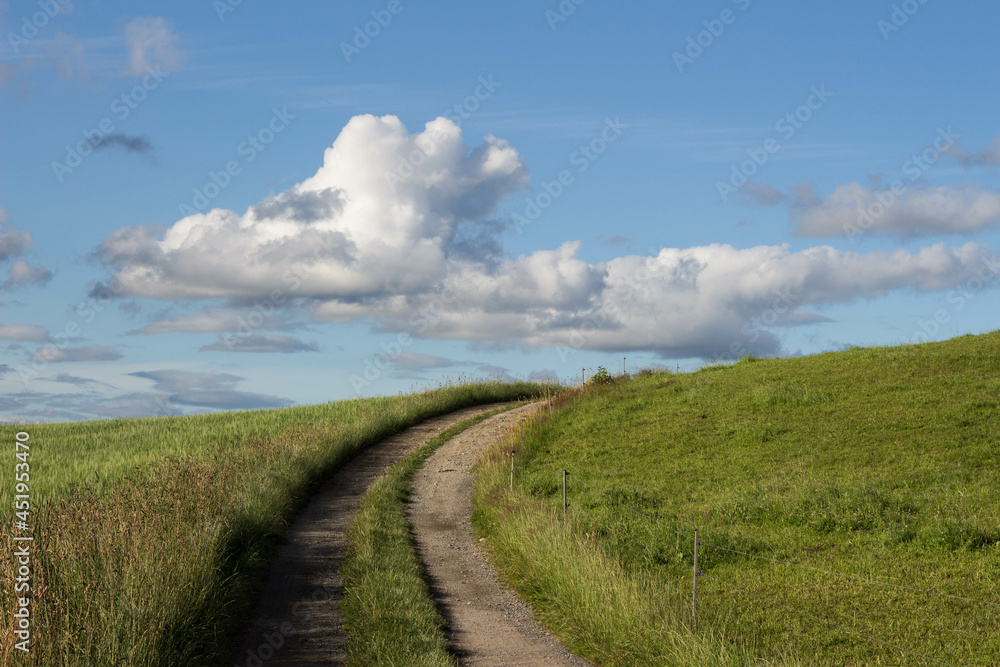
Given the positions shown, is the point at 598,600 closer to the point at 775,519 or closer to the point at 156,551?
the point at 156,551

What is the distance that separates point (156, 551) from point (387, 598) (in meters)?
3.37

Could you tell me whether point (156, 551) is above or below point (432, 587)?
above

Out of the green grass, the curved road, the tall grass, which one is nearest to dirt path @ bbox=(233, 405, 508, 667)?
the curved road

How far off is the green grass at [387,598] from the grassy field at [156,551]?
1.67 m

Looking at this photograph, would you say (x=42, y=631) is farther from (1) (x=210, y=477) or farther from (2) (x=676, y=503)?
(2) (x=676, y=503)

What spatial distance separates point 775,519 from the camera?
15578mm

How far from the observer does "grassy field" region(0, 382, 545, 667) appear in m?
8.20

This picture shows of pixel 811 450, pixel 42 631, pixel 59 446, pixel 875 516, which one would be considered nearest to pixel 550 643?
pixel 42 631

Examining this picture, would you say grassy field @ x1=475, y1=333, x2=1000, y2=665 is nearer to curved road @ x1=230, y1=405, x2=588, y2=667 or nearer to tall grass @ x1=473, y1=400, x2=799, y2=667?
tall grass @ x1=473, y1=400, x2=799, y2=667

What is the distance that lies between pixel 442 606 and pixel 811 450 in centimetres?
1210

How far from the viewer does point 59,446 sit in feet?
99.8

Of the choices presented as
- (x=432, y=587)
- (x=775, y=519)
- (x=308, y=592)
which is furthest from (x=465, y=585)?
(x=775, y=519)

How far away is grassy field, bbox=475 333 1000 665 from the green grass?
184cm

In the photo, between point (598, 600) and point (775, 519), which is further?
point (775, 519)
